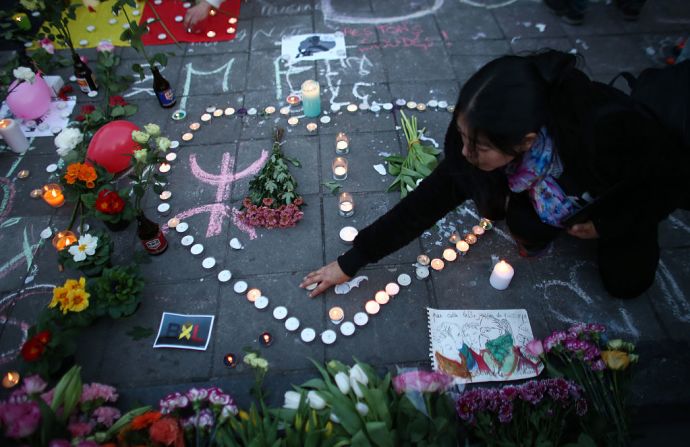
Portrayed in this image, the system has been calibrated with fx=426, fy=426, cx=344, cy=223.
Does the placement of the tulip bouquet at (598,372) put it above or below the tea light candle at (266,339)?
above

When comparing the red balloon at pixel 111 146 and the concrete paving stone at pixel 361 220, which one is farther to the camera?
the red balloon at pixel 111 146

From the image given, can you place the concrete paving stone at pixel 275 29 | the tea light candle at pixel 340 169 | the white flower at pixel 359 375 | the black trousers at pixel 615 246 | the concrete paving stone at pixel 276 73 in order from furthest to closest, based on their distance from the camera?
1. the concrete paving stone at pixel 275 29
2. the concrete paving stone at pixel 276 73
3. the tea light candle at pixel 340 169
4. the black trousers at pixel 615 246
5. the white flower at pixel 359 375

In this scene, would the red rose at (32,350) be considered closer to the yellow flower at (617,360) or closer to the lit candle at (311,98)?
the lit candle at (311,98)

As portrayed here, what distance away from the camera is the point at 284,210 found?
9.40 ft

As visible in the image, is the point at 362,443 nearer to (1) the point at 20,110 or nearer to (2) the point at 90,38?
(1) the point at 20,110

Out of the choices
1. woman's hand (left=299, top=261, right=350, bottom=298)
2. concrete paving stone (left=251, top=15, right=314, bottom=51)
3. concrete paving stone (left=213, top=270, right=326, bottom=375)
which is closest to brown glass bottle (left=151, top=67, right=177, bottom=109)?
concrete paving stone (left=251, top=15, right=314, bottom=51)

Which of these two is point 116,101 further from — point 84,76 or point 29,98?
point 29,98

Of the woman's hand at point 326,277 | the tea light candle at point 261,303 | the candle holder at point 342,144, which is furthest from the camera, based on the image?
the candle holder at point 342,144

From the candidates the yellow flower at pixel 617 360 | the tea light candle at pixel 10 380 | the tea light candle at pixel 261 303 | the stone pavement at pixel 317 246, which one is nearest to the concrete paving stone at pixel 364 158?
the stone pavement at pixel 317 246

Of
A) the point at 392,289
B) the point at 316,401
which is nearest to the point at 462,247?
the point at 392,289

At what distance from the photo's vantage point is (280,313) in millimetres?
2494

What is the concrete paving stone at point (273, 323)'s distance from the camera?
7.81 ft

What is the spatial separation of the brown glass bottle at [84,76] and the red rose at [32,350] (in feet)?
8.30

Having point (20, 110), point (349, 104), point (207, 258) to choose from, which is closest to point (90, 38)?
point (20, 110)
